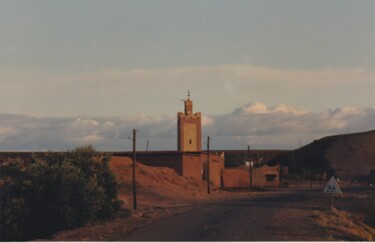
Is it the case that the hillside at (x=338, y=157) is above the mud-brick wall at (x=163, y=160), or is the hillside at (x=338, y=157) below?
above

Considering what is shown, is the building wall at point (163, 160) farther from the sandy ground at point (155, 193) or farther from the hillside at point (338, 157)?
the hillside at point (338, 157)

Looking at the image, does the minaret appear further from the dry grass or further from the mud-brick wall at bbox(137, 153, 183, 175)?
the dry grass

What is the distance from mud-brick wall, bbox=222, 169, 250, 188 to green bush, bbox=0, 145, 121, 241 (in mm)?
55718

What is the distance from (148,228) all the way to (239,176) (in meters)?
69.7

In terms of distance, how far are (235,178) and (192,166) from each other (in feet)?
65.0

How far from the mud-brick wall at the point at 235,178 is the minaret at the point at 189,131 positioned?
25.0 ft

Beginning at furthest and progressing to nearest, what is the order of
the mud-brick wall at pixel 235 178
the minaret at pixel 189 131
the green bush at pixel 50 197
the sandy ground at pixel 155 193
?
the minaret at pixel 189 131 < the mud-brick wall at pixel 235 178 < the sandy ground at pixel 155 193 < the green bush at pixel 50 197

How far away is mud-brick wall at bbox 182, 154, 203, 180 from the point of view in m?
74.4

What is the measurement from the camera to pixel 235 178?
9431cm

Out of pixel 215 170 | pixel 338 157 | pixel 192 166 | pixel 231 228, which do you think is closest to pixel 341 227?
pixel 231 228

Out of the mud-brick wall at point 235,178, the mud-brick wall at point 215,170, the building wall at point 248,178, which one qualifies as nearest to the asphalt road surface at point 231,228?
the mud-brick wall at point 215,170

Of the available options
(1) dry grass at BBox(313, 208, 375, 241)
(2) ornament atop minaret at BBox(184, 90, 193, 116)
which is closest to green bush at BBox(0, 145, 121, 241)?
(1) dry grass at BBox(313, 208, 375, 241)

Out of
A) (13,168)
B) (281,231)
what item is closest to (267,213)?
(281,231)

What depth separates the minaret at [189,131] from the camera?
98.9 meters
